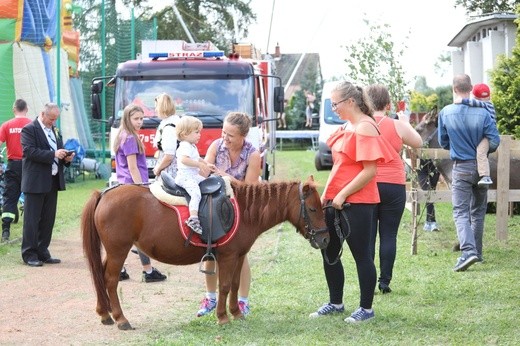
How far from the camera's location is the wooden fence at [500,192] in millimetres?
11719

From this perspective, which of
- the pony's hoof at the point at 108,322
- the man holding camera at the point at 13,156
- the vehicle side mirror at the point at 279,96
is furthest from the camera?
the vehicle side mirror at the point at 279,96

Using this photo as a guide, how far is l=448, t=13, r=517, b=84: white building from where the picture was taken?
1932 centimetres

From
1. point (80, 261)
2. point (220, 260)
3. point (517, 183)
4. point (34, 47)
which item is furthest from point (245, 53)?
point (220, 260)

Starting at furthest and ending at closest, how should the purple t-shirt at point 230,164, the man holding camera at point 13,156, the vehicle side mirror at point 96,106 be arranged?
1. the vehicle side mirror at point 96,106
2. the man holding camera at point 13,156
3. the purple t-shirt at point 230,164

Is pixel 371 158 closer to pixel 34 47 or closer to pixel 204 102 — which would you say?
pixel 204 102

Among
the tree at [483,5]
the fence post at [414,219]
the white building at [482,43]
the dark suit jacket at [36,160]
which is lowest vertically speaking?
the fence post at [414,219]

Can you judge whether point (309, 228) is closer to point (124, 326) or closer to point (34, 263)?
point (124, 326)

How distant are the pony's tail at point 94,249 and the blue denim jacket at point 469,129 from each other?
426cm

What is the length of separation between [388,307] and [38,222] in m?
5.29

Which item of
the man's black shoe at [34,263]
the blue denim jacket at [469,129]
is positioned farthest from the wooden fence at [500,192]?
the man's black shoe at [34,263]

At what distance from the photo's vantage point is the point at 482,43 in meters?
21.3

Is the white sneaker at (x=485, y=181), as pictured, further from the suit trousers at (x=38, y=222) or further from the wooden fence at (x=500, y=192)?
the suit trousers at (x=38, y=222)

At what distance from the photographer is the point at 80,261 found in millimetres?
12141

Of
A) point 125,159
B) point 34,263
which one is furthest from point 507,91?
point 34,263
